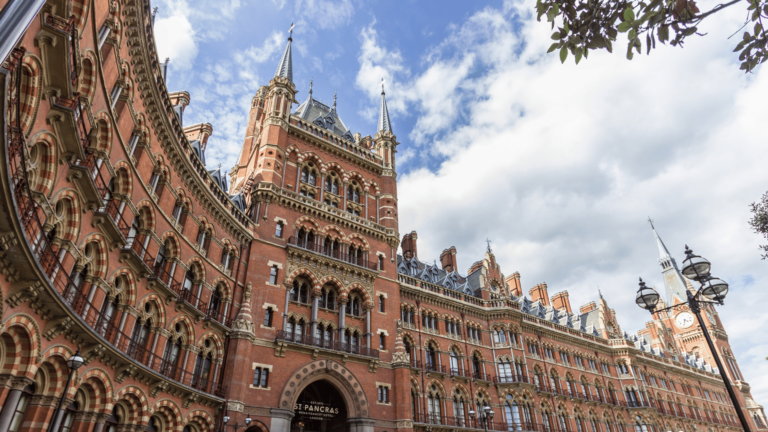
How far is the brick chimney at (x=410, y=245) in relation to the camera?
→ 159ft

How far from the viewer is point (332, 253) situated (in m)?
33.8

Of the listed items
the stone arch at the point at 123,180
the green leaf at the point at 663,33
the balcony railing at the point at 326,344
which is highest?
the stone arch at the point at 123,180

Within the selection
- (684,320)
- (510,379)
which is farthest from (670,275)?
(510,379)

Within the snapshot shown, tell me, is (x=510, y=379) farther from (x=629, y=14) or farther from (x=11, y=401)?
(x=629, y=14)

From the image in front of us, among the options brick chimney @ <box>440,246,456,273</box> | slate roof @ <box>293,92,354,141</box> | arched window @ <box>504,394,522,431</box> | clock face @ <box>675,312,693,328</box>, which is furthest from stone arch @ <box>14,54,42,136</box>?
clock face @ <box>675,312,693,328</box>

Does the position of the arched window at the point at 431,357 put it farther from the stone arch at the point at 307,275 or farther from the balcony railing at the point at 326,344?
the stone arch at the point at 307,275

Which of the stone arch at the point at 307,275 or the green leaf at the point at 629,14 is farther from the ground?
the stone arch at the point at 307,275

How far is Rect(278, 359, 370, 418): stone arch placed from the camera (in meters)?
27.8

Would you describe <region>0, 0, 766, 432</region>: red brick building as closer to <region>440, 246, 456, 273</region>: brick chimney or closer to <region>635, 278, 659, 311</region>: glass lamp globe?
<region>440, 246, 456, 273</region>: brick chimney

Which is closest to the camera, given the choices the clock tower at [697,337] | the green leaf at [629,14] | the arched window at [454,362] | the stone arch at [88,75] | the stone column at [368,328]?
the green leaf at [629,14]

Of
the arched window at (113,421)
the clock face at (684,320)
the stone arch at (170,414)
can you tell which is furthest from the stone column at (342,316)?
the clock face at (684,320)

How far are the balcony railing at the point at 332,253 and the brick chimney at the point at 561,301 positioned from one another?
38.2m

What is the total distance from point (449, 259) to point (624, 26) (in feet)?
150

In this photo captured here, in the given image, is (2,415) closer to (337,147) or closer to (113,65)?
(113,65)
